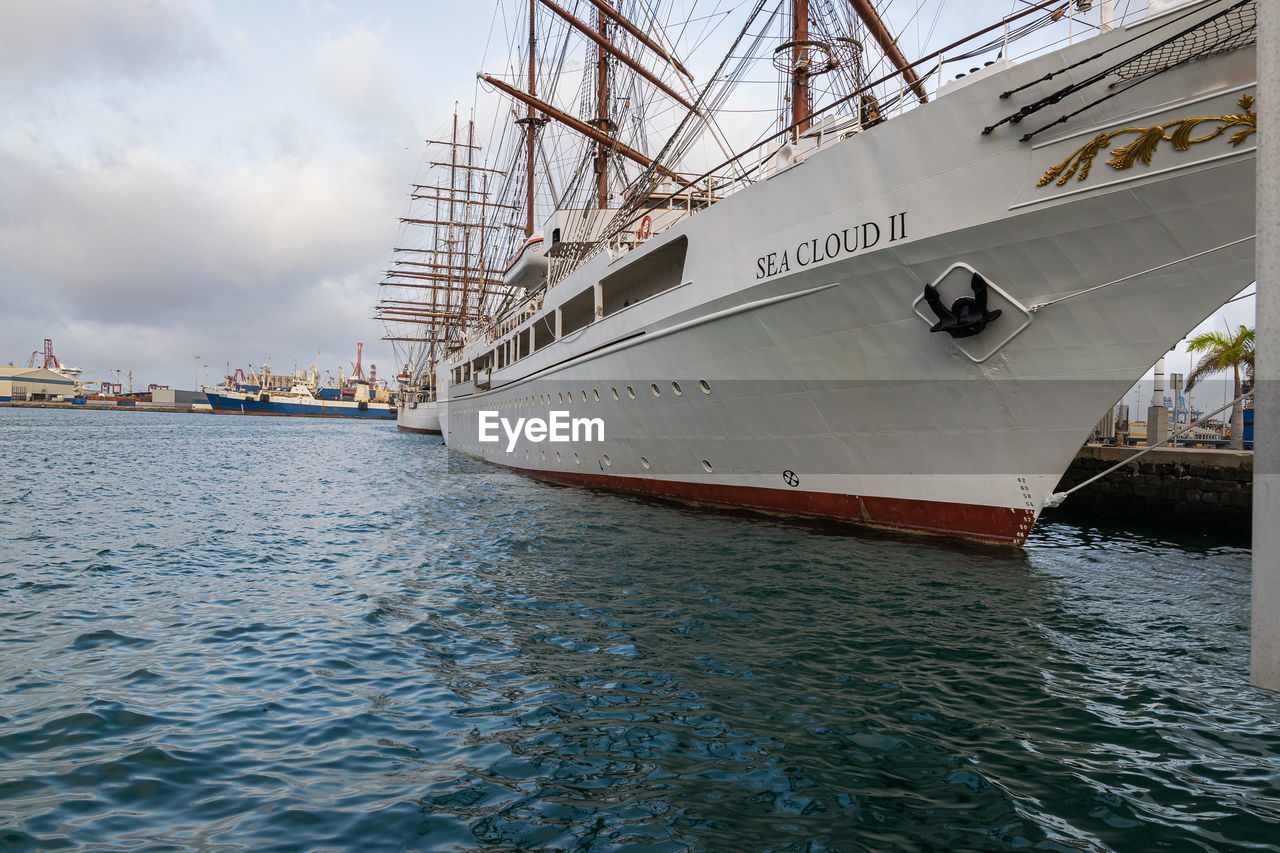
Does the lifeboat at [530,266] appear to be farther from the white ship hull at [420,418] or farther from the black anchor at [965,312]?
the white ship hull at [420,418]

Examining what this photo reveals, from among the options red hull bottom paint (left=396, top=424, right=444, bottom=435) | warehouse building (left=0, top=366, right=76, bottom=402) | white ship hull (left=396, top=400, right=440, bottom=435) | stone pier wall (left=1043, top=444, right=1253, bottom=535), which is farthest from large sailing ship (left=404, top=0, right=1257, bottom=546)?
warehouse building (left=0, top=366, right=76, bottom=402)

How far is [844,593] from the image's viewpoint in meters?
8.22

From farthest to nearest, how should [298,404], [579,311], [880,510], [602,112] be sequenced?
[298,404] < [602,112] < [579,311] < [880,510]

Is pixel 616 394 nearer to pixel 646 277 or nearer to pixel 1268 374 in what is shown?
pixel 646 277

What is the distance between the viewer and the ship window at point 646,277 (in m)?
15.4

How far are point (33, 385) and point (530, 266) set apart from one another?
163770 millimetres

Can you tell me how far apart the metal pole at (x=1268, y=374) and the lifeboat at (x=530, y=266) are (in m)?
24.3

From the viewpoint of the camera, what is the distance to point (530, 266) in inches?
1074

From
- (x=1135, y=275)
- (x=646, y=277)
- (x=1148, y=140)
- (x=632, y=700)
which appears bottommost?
(x=632, y=700)

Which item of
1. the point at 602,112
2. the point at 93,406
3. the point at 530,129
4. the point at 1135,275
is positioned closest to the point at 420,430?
the point at 530,129

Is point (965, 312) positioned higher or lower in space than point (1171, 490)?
higher

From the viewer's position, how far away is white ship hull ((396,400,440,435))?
2633 inches

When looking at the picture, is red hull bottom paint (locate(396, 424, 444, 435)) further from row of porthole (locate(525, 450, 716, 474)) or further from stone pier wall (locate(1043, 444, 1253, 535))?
stone pier wall (locate(1043, 444, 1253, 535))

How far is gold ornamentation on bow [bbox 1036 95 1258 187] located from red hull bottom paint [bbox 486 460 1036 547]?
15.1ft
